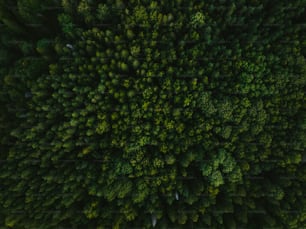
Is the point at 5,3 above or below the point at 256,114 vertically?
above

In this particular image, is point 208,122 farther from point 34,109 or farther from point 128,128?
point 34,109

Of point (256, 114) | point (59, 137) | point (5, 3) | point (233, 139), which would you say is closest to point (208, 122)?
point (233, 139)

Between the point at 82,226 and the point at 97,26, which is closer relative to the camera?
the point at 97,26

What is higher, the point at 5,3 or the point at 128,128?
the point at 5,3

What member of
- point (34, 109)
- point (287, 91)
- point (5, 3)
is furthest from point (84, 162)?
point (287, 91)

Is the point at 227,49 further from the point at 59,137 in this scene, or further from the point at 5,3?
the point at 5,3

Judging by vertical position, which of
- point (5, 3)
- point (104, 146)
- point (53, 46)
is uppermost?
point (5, 3)
